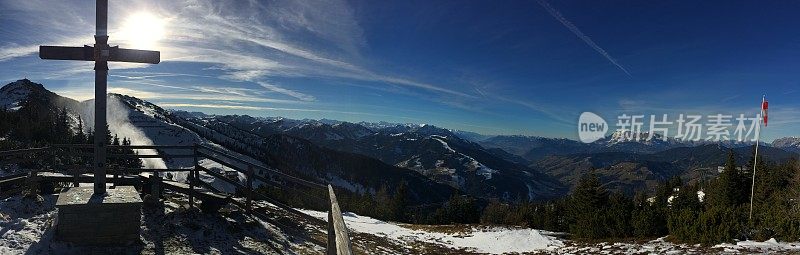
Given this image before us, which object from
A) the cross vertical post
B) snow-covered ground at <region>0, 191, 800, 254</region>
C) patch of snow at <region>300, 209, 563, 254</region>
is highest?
the cross vertical post

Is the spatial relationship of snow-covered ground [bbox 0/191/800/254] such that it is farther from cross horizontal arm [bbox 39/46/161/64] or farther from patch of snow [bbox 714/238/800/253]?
patch of snow [bbox 714/238/800/253]

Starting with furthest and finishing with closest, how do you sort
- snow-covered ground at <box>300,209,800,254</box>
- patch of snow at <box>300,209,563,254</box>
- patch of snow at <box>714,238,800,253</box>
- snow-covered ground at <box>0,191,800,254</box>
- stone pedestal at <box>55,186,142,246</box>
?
patch of snow at <box>300,209,563,254</box>
snow-covered ground at <box>300,209,800,254</box>
patch of snow at <box>714,238,800,253</box>
snow-covered ground at <box>0,191,800,254</box>
stone pedestal at <box>55,186,142,246</box>

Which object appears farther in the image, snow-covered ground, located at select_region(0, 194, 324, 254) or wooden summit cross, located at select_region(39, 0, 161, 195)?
wooden summit cross, located at select_region(39, 0, 161, 195)

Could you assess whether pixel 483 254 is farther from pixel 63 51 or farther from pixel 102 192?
pixel 63 51

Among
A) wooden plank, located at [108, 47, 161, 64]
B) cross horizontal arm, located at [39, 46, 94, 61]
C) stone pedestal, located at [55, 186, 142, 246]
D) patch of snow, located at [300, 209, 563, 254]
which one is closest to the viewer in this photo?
stone pedestal, located at [55, 186, 142, 246]

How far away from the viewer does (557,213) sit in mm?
75562

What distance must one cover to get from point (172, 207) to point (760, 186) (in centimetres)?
7133

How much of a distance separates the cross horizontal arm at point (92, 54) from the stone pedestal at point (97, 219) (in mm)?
3356

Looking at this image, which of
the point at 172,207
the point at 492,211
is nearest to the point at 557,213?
the point at 492,211

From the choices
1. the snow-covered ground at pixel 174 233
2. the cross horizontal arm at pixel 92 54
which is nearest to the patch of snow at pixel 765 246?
the snow-covered ground at pixel 174 233

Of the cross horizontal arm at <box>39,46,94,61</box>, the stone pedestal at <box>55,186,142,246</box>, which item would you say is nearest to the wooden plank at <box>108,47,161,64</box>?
the cross horizontal arm at <box>39,46,94,61</box>

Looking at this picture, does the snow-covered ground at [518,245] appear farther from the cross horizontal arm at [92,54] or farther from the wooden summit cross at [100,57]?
the cross horizontal arm at [92,54]

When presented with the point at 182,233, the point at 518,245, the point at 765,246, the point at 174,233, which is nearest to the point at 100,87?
the point at 174,233

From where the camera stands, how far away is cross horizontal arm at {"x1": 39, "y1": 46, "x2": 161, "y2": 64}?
991 cm
